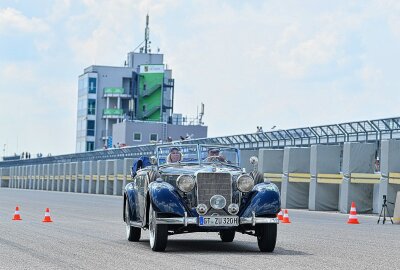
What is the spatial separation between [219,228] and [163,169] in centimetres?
172

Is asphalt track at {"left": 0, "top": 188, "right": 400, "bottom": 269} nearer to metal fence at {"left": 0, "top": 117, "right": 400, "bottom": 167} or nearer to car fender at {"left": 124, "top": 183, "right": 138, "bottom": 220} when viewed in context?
car fender at {"left": 124, "top": 183, "right": 138, "bottom": 220}

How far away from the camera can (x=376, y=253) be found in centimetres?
1628

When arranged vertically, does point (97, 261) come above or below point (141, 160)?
below

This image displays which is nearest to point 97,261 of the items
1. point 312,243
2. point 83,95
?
point 312,243

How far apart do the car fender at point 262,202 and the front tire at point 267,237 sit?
223 mm

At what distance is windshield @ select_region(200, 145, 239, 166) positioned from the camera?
18141mm

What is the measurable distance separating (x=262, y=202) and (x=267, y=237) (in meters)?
0.57

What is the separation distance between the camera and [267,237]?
53.7ft

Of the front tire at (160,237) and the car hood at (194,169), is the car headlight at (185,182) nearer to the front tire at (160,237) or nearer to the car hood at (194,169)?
the car hood at (194,169)

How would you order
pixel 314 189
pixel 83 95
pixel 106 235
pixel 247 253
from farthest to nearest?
pixel 83 95 < pixel 314 189 < pixel 106 235 < pixel 247 253

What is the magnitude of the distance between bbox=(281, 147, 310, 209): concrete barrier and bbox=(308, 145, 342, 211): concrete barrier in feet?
6.08

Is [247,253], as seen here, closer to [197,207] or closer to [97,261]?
[197,207]

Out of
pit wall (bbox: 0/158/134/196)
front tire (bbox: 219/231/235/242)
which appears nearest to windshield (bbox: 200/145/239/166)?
front tire (bbox: 219/231/235/242)

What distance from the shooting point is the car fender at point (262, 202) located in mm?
16484
